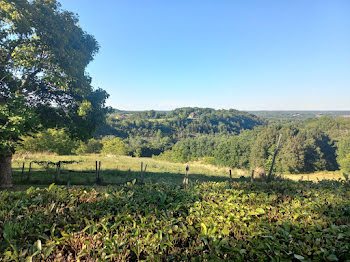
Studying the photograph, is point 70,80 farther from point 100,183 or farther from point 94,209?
point 94,209

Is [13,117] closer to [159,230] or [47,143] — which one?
[159,230]

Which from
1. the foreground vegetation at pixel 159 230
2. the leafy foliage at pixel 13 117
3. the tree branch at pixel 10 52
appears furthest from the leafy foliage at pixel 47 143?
the foreground vegetation at pixel 159 230

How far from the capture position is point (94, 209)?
10.7 ft

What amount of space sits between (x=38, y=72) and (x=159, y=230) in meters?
12.6

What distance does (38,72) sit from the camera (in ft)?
36.0

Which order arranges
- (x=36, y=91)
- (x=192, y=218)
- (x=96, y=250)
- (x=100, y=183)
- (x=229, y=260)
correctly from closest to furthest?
(x=229, y=260), (x=96, y=250), (x=192, y=218), (x=36, y=91), (x=100, y=183)

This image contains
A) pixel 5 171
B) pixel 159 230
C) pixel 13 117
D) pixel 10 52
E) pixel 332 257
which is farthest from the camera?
pixel 5 171

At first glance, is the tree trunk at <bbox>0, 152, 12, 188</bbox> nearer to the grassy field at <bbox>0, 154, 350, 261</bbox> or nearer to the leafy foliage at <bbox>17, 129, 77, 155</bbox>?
the grassy field at <bbox>0, 154, 350, 261</bbox>

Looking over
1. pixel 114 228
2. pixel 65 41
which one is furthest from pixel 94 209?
pixel 65 41

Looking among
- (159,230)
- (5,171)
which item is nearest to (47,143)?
(5,171)

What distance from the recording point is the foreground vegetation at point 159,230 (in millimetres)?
2172

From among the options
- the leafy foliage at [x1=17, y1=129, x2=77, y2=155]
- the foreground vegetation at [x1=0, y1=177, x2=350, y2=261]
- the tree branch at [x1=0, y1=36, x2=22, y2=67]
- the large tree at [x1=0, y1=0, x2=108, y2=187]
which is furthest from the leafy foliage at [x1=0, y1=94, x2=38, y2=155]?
the leafy foliage at [x1=17, y1=129, x2=77, y2=155]

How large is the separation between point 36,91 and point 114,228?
1233 cm

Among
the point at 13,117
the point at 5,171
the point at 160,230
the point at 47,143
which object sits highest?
the point at 13,117
